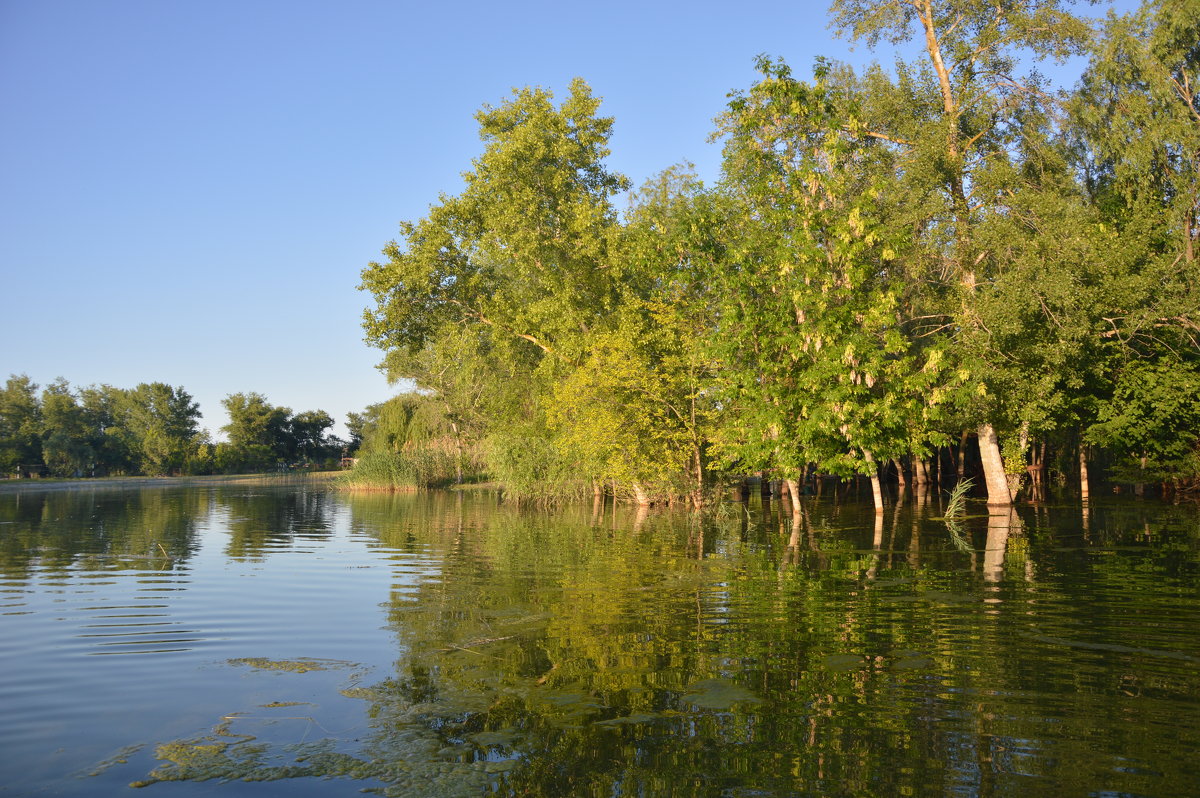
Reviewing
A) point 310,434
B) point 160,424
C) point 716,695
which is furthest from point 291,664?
point 310,434

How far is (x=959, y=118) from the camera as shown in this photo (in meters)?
31.7

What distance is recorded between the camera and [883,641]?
10.6 m

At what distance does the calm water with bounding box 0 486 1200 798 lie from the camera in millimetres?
6547

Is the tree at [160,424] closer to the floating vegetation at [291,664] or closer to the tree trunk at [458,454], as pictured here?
the tree trunk at [458,454]

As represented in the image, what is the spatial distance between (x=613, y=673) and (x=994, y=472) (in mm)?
27497

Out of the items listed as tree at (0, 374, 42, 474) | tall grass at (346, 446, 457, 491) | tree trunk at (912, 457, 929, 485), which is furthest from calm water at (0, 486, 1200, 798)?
tree at (0, 374, 42, 474)

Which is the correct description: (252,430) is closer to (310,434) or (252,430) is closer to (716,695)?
(310,434)

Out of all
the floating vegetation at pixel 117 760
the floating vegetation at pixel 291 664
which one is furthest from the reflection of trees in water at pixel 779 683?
the floating vegetation at pixel 291 664

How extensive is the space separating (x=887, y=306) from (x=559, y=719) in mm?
19459

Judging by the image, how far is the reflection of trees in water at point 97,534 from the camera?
67.3 feet

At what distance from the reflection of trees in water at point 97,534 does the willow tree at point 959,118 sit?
87.5ft

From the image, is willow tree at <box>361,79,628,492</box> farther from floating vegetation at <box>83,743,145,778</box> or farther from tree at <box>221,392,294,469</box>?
tree at <box>221,392,294,469</box>

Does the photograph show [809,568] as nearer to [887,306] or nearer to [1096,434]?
[887,306]

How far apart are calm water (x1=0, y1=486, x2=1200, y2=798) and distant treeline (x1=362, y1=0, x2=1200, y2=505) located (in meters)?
A: 7.76
